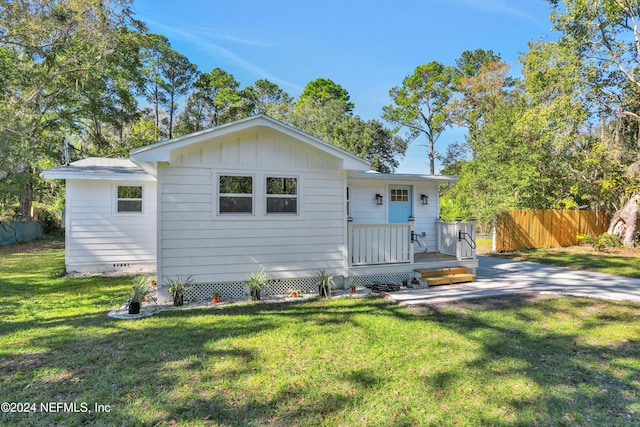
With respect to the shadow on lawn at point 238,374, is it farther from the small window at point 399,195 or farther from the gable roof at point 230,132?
the small window at point 399,195

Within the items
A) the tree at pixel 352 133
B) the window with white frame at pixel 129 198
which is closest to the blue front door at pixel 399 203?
the window with white frame at pixel 129 198

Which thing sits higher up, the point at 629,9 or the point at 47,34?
the point at 629,9

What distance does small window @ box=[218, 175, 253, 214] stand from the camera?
6.11 metres

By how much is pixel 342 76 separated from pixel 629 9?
2093 centimetres

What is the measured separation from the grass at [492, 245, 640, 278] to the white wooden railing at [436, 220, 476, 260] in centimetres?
424

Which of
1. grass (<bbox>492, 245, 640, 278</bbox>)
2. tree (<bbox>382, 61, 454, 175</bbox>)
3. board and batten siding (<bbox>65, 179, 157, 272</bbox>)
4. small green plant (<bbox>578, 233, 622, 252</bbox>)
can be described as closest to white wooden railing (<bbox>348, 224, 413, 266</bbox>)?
board and batten siding (<bbox>65, 179, 157, 272</bbox>)

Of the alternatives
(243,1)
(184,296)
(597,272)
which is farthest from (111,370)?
(597,272)

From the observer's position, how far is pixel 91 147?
21.2 m

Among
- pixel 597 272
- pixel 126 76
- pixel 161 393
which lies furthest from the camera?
pixel 126 76

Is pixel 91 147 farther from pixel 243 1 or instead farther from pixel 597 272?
pixel 597 272

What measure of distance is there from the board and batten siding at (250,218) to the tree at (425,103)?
2364 centimetres

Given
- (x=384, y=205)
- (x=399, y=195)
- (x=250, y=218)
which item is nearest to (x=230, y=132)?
(x=250, y=218)

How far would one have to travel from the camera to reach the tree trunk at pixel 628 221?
1350 cm

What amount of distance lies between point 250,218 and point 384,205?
13.9 ft
